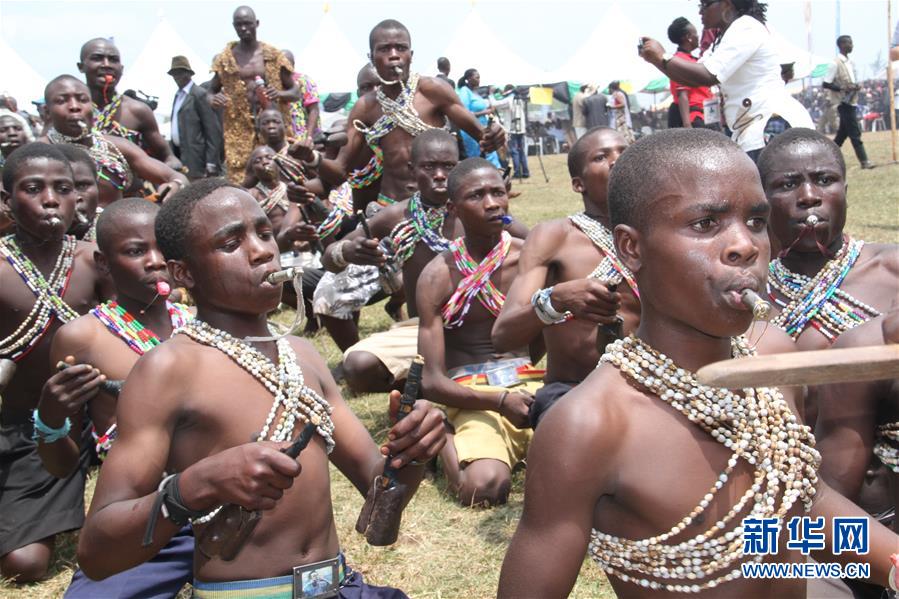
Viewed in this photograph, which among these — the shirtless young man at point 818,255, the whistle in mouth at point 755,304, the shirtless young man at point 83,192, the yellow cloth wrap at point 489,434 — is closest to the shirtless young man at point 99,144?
the shirtless young man at point 83,192

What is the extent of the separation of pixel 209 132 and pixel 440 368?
7922 millimetres

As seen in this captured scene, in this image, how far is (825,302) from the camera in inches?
145

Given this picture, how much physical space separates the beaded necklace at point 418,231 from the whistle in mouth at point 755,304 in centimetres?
447

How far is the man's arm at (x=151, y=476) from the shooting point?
2.30 metres

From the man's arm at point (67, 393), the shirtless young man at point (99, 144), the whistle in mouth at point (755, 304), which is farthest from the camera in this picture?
the shirtless young man at point (99, 144)

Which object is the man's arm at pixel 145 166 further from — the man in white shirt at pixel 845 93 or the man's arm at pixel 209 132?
the man in white shirt at pixel 845 93

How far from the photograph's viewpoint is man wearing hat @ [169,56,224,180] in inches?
484

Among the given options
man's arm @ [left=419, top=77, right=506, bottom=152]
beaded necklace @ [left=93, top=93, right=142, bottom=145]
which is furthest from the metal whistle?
beaded necklace @ [left=93, top=93, right=142, bottom=145]

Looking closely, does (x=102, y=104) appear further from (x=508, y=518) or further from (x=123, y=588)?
(x=123, y=588)

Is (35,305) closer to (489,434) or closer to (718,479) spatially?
(489,434)

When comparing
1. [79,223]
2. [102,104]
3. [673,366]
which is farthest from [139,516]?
[102,104]

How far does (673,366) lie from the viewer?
228 centimetres

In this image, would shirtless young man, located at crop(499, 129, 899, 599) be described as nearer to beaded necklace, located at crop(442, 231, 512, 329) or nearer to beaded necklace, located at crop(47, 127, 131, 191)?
beaded necklace, located at crop(442, 231, 512, 329)

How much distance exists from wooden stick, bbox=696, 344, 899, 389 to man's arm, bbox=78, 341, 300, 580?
1226 mm
